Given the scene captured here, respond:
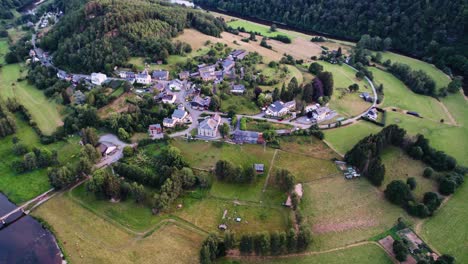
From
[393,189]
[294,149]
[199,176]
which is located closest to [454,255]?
[393,189]

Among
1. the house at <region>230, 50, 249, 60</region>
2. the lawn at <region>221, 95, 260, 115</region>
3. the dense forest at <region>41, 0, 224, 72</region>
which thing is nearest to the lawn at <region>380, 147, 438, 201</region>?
the lawn at <region>221, 95, 260, 115</region>

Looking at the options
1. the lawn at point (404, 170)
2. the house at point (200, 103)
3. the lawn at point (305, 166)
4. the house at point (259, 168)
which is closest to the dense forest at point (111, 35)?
the house at point (200, 103)

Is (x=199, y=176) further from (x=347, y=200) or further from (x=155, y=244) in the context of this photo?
(x=347, y=200)

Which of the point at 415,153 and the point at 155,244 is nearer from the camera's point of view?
the point at 155,244

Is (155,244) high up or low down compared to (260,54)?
down

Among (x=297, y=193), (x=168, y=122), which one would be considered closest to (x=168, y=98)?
(x=168, y=122)

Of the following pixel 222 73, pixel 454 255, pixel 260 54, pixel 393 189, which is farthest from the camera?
pixel 260 54
